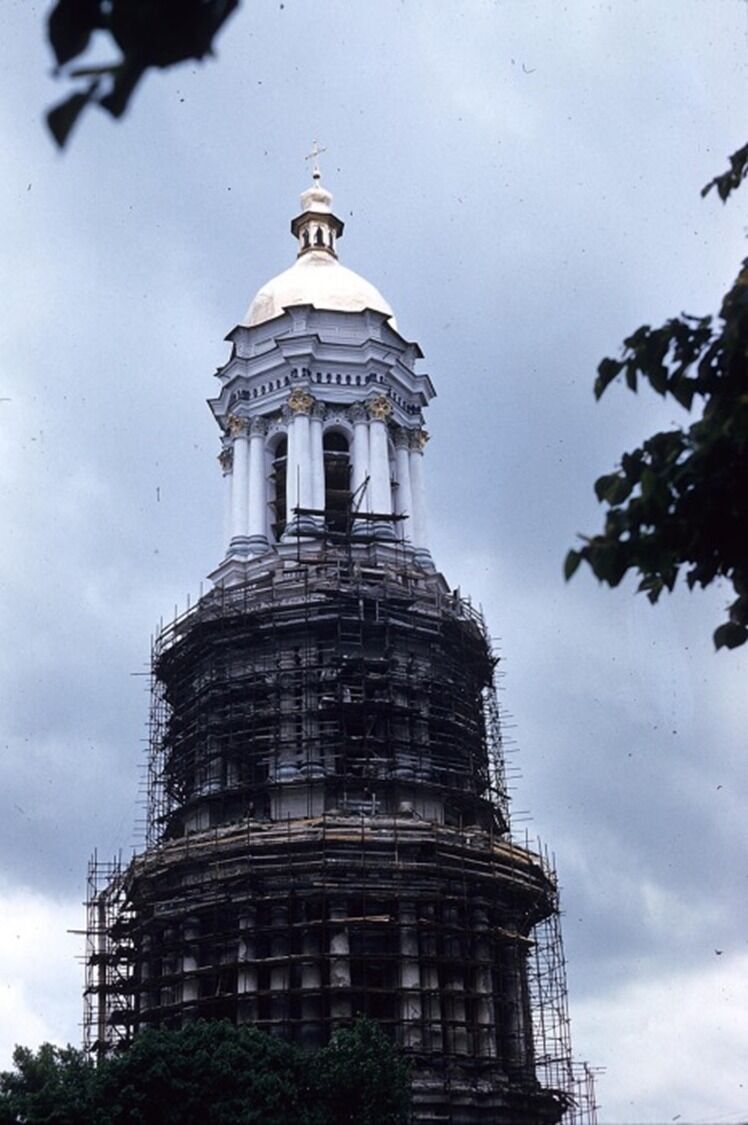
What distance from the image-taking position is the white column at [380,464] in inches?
1866

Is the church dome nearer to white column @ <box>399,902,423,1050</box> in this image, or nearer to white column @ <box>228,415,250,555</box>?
white column @ <box>228,415,250,555</box>

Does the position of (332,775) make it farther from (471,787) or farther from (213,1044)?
(213,1044)

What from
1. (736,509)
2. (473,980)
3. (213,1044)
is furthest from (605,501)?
(473,980)

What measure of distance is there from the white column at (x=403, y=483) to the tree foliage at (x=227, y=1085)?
1871cm

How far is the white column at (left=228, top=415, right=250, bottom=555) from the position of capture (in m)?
48.0

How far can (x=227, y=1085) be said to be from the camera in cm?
3206

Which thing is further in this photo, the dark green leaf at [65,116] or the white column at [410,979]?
the white column at [410,979]

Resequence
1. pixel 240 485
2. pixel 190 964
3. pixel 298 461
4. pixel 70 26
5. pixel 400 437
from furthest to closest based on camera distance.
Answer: pixel 400 437
pixel 240 485
pixel 298 461
pixel 190 964
pixel 70 26

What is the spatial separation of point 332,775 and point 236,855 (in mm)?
3491

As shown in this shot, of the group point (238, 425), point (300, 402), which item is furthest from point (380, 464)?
point (238, 425)

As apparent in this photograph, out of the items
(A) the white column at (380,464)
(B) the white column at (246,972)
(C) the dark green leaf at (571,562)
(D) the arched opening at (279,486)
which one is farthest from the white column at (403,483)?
(C) the dark green leaf at (571,562)

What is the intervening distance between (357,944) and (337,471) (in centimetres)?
1635

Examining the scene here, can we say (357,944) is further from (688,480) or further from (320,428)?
(688,480)

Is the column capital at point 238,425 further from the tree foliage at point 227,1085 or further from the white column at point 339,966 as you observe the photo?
the tree foliage at point 227,1085
